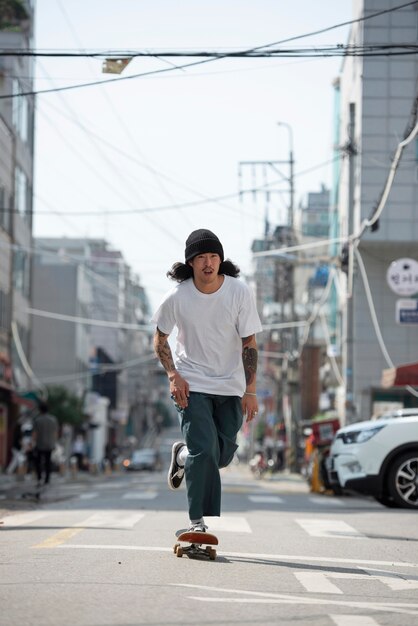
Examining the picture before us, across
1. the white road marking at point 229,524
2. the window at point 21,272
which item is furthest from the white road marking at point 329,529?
the window at point 21,272

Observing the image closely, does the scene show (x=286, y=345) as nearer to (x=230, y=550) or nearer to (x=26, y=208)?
(x=26, y=208)

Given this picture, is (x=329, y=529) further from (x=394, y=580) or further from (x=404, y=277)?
(x=404, y=277)

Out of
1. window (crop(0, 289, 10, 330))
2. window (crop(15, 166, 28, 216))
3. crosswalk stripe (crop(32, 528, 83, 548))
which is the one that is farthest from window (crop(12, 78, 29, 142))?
crosswalk stripe (crop(32, 528, 83, 548))

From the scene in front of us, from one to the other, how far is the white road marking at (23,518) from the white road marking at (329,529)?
2652mm

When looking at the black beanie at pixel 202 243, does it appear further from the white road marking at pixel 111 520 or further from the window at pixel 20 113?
the window at pixel 20 113

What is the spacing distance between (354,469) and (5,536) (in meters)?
7.79

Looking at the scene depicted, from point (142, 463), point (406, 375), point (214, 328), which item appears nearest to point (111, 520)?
point (214, 328)

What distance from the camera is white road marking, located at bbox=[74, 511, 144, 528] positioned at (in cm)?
1215

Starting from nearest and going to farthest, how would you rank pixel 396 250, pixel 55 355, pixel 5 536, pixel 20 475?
pixel 5 536, pixel 20 475, pixel 396 250, pixel 55 355

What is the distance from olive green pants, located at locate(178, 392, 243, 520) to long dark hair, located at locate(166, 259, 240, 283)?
809 millimetres

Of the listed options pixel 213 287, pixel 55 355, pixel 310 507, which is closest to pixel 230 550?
pixel 213 287

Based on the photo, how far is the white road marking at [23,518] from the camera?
13162 mm

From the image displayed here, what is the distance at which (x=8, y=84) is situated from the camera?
51.8 meters

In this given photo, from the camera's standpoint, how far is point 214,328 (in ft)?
29.7
